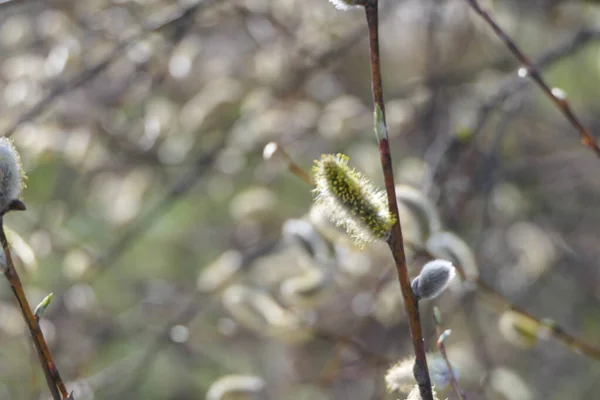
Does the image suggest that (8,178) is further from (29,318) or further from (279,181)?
(279,181)

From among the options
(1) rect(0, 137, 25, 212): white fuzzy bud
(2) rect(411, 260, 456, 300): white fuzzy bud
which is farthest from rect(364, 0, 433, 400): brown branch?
(1) rect(0, 137, 25, 212): white fuzzy bud

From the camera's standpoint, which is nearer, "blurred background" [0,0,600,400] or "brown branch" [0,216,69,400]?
"brown branch" [0,216,69,400]

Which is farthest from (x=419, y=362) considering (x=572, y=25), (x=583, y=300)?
(x=583, y=300)

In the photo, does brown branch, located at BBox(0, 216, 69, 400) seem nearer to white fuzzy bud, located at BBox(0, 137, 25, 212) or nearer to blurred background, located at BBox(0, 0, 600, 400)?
white fuzzy bud, located at BBox(0, 137, 25, 212)

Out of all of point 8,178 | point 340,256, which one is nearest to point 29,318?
point 8,178

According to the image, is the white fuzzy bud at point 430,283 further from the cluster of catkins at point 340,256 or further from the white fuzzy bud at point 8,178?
the white fuzzy bud at point 8,178

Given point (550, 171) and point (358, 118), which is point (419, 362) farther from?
point (550, 171)
